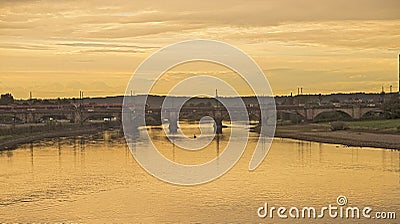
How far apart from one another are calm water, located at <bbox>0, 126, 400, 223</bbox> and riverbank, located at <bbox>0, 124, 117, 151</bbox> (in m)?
14.2

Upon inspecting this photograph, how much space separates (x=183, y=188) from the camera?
32375mm

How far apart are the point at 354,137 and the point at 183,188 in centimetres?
3486

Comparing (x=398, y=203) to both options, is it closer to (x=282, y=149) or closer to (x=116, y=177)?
(x=116, y=177)

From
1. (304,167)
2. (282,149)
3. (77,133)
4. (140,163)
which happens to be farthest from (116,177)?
(77,133)

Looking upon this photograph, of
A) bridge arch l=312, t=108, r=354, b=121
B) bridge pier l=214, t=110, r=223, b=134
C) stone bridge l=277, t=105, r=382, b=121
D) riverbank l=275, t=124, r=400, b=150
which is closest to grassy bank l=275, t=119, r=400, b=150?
riverbank l=275, t=124, r=400, b=150

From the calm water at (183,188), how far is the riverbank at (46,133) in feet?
46.5

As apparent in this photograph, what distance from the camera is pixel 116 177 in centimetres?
3681

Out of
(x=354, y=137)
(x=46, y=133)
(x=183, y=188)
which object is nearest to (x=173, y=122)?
(x=46, y=133)

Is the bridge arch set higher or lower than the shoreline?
higher

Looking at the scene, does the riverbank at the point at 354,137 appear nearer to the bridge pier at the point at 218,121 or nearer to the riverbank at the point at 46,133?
the bridge pier at the point at 218,121

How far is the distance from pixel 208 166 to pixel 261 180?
8.08 metres

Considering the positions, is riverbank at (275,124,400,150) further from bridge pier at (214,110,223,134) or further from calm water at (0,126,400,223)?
bridge pier at (214,110,223,134)

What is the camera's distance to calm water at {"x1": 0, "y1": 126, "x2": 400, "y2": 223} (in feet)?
84.6

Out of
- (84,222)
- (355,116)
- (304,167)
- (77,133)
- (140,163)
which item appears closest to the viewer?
(84,222)
